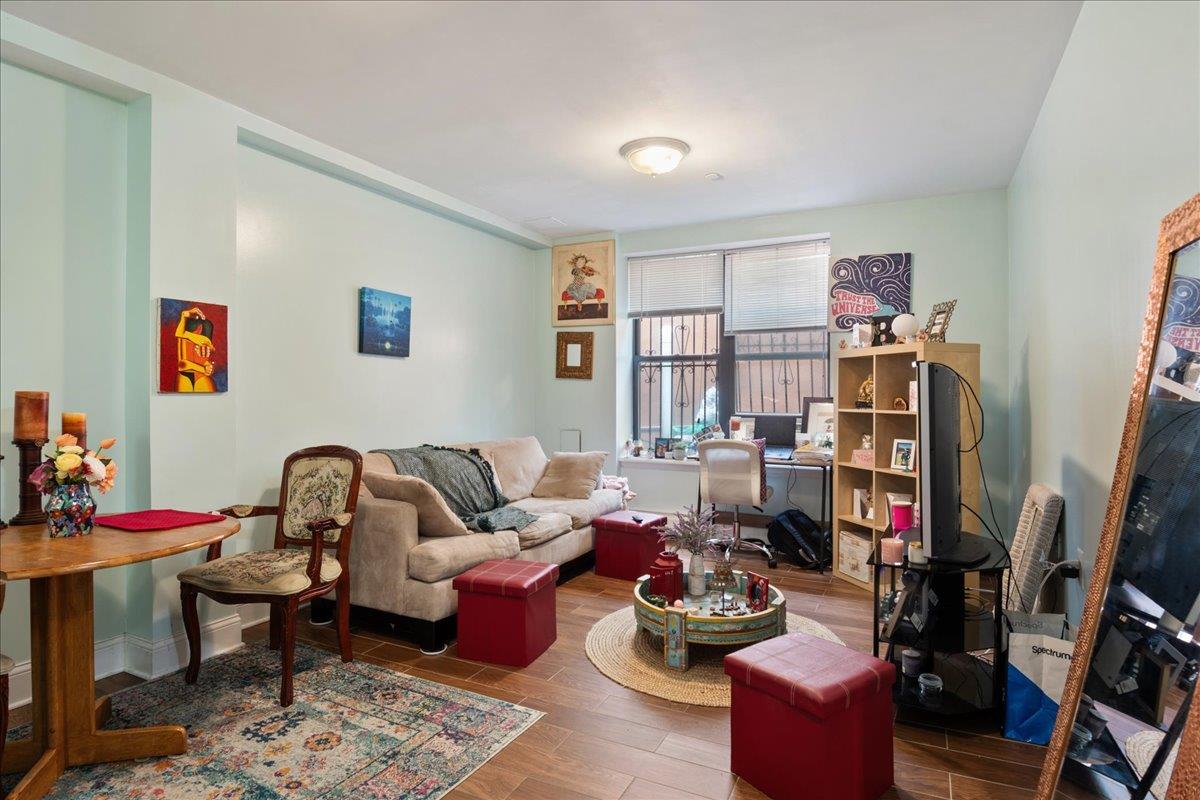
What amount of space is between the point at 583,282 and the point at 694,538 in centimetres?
354

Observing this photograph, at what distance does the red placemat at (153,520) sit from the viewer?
7.64 ft

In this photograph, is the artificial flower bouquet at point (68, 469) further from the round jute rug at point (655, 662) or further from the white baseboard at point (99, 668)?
the round jute rug at point (655, 662)

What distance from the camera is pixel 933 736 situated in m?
2.41

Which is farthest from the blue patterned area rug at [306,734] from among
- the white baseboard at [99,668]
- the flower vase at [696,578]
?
the flower vase at [696,578]

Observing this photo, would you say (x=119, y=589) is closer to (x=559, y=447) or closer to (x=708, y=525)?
(x=708, y=525)

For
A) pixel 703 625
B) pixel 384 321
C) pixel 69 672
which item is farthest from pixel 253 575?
pixel 384 321

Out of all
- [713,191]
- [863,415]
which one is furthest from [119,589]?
[863,415]

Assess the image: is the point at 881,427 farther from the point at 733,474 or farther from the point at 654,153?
the point at 654,153

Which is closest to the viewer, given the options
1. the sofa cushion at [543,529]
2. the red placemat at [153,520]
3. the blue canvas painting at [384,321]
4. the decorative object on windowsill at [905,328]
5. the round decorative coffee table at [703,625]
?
the red placemat at [153,520]

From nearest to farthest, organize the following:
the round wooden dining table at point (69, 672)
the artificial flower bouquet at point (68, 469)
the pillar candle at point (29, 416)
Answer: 1. the round wooden dining table at point (69, 672)
2. the artificial flower bouquet at point (68, 469)
3. the pillar candle at point (29, 416)

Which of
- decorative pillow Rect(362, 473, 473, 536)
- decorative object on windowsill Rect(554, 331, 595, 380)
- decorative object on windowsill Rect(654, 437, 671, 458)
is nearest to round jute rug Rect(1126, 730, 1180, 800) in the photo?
decorative pillow Rect(362, 473, 473, 536)

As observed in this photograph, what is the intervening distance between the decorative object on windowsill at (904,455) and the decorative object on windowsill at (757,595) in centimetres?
164

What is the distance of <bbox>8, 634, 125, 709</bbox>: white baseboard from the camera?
2.65 m

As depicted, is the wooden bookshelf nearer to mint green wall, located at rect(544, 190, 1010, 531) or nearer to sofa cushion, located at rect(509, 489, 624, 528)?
mint green wall, located at rect(544, 190, 1010, 531)
